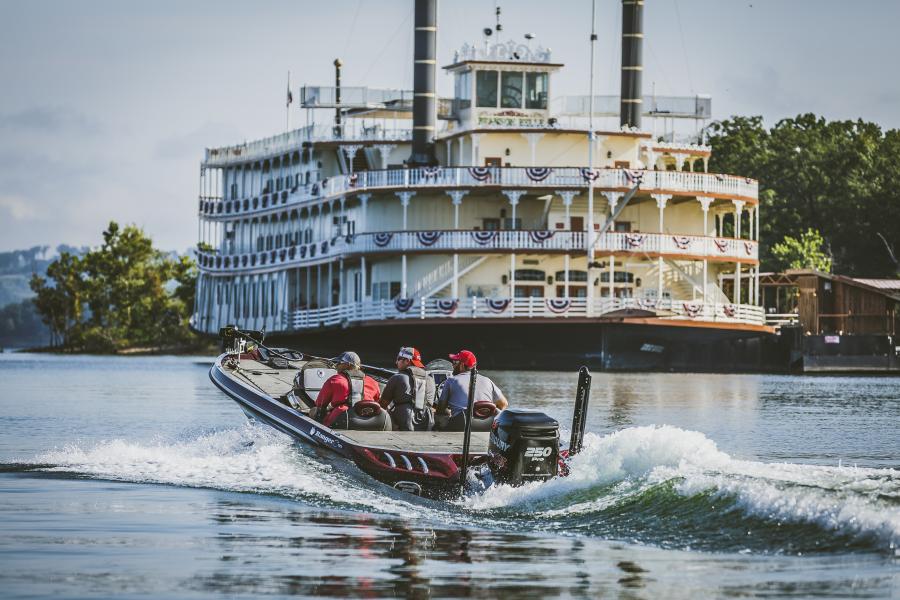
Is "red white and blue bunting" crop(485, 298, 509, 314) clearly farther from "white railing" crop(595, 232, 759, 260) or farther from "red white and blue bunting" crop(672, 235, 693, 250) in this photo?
"red white and blue bunting" crop(672, 235, 693, 250)

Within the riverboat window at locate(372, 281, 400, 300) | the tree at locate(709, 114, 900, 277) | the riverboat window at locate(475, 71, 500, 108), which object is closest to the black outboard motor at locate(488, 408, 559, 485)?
the riverboat window at locate(372, 281, 400, 300)

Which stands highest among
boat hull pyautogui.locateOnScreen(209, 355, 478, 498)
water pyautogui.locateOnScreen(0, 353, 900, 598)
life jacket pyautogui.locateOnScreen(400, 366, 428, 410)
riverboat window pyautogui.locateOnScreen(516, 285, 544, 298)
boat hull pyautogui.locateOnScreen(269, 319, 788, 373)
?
riverboat window pyautogui.locateOnScreen(516, 285, 544, 298)

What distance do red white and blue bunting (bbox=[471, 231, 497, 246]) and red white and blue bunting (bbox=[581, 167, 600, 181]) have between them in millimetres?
3875

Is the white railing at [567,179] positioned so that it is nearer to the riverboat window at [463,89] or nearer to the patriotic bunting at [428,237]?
the patriotic bunting at [428,237]

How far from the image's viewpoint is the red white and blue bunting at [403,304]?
61719 millimetres

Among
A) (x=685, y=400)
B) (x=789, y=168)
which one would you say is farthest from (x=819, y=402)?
(x=789, y=168)

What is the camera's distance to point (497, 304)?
59.9 meters

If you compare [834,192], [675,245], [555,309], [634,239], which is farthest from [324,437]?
[834,192]

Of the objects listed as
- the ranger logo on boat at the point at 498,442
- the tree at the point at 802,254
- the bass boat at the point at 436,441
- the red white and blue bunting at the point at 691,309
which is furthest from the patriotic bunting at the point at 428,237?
the ranger logo on boat at the point at 498,442

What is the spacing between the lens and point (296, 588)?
11836 millimetres

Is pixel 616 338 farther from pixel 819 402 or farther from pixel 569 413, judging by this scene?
pixel 569 413

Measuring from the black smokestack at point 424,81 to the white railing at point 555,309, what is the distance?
23.0 feet

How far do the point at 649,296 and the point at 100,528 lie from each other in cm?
5026

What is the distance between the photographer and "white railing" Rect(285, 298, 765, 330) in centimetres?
5950
